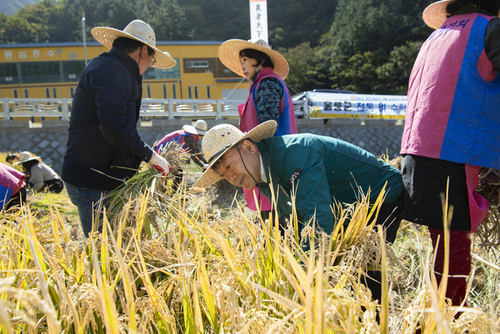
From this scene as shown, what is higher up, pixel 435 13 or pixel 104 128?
pixel 435 13

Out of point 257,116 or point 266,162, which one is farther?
point 257,116

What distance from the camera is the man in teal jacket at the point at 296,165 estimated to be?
1366 millimetres

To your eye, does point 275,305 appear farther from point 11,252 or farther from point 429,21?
point 429,21

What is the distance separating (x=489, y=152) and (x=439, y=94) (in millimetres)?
295

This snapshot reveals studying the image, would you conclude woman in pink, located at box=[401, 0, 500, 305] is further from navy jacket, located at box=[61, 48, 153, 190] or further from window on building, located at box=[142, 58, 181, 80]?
window on building, located at box=[142, 58, 181, 80]

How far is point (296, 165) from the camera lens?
1.32 m

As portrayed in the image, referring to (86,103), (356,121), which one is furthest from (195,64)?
(86,103)

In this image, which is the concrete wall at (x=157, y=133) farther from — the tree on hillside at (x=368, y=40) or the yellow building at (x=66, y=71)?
the tree on hillside at (x=368, y=40)

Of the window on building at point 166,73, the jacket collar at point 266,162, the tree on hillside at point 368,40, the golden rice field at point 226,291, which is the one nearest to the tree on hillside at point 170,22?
the tree on hillside at point 368,40

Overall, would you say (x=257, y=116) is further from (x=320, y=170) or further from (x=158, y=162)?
(x=320, y=170)

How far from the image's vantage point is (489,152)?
4.22ft

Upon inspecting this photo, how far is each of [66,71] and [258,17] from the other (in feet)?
61.3

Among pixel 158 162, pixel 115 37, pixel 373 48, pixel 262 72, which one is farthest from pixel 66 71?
pixel 373 48

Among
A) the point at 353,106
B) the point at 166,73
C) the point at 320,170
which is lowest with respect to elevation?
the point at 320,170
